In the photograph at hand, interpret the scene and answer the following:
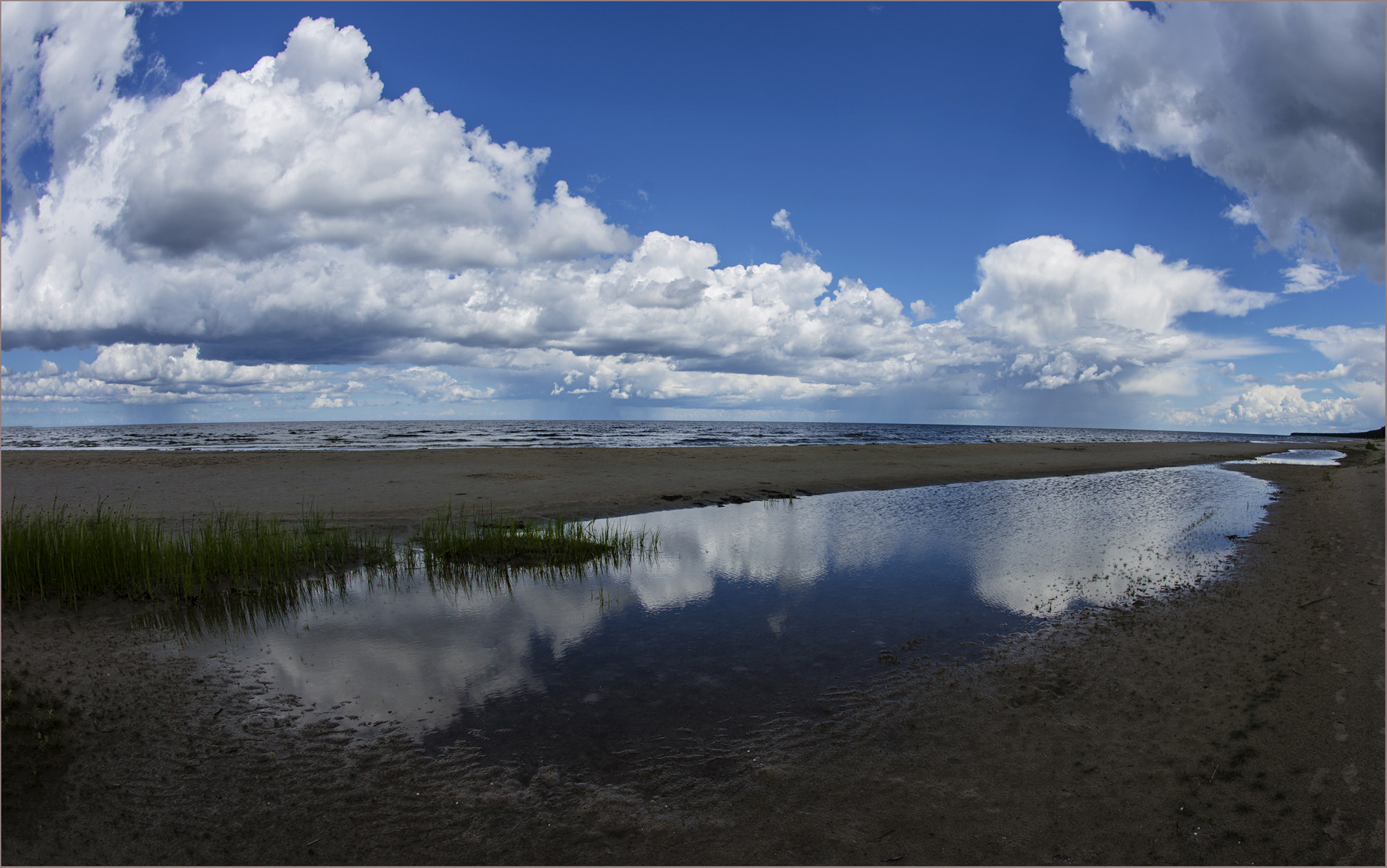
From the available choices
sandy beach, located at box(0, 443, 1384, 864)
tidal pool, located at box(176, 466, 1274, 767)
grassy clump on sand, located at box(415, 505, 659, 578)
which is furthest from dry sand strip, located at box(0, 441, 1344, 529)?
sandy beach, located at box(0, 443, 1384, 864)

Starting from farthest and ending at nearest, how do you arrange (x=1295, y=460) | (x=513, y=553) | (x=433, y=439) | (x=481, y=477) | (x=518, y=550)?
1. (x=433, y=439)
2. (x=1295, y=460)
3. (x=481, y=477)
4. (x=518, y=550)
5. (x=513, y=553)

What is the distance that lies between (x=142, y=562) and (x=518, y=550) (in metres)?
6.62

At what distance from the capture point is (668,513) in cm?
2144

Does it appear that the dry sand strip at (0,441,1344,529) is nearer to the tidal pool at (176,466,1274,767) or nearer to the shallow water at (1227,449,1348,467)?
the shallow water at (1227,449,1348,467)

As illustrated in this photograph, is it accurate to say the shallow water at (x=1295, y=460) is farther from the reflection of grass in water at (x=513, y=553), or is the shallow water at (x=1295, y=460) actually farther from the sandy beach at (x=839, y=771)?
the reflection of grass in water at (x=513, y=553)

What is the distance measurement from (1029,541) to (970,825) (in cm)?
1334

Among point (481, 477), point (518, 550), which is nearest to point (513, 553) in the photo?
point (518, 550)

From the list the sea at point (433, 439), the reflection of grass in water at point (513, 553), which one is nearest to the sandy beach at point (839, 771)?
the reflection of grass in water at point (513, 553)

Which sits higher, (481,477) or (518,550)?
(481,477)

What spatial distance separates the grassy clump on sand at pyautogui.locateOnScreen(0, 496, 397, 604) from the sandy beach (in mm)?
769

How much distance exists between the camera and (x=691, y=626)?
10.3 meters

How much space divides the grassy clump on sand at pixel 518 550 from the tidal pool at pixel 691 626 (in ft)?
2.64

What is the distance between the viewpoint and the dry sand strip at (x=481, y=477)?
852 inches

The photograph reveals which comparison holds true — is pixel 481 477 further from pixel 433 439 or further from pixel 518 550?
pixel 433 439
